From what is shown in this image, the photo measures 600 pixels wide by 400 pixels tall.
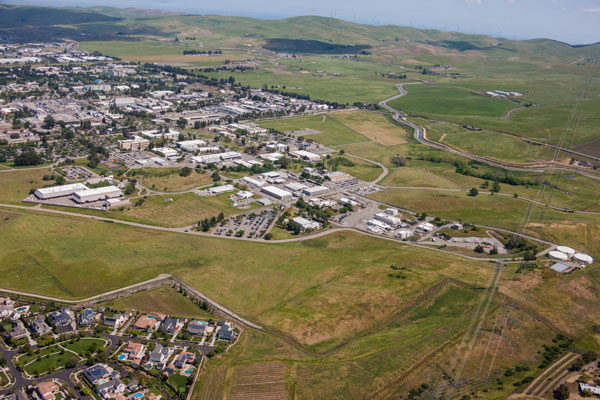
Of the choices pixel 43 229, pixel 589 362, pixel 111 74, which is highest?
pixel 111 74

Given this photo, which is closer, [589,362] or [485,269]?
[589,362]

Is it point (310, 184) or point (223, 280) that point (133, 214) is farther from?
point (310, 184)

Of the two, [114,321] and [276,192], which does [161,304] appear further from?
[276,192]

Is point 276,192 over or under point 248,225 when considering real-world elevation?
over

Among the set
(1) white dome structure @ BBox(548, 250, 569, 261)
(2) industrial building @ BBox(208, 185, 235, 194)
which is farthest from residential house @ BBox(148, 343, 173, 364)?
(1) white dome structure @ BBox(548, 250, 569, 261)

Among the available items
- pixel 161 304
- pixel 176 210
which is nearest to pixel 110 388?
pixel 161 304

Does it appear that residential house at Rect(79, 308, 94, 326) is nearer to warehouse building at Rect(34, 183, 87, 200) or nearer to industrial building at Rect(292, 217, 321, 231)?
industrial building at Rect(292, 217, 321, 231)

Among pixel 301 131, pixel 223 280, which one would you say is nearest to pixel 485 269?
pixel 223 280

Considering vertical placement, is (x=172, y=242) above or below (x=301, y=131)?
below

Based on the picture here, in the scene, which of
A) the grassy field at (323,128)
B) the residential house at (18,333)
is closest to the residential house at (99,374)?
the residential house at (18,333)
